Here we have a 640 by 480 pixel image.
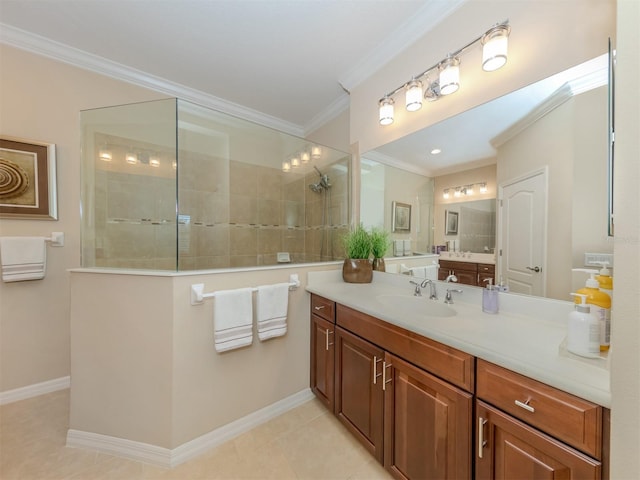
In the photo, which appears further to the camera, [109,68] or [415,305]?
[109,68]

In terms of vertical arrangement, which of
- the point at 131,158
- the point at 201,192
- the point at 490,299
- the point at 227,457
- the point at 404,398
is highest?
A: the point at 131,158

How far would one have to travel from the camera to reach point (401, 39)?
1.76m

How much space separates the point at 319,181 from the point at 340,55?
1.12 metres

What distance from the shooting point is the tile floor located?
4.42 feet

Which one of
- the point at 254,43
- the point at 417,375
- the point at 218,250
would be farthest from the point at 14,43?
the point at 417,375

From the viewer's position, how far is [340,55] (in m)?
1.98

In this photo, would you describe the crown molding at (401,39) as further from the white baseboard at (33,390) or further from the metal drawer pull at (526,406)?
the white baseboard at (33,390)

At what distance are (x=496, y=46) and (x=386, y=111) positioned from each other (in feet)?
2.42

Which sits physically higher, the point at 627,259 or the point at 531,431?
the point at 627,259

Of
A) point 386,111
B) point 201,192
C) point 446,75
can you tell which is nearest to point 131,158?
point 201,192

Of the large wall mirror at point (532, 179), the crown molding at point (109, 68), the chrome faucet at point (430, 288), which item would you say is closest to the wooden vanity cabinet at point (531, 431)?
the large wall mirror at point (532, 179)

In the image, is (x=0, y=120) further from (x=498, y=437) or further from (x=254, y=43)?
(x=498, y=437)

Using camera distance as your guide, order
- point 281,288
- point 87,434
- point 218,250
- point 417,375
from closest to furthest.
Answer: point 417,375 → point 87,434 → point 281,288 → point 218,250

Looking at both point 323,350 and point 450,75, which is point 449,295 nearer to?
point 323,350
